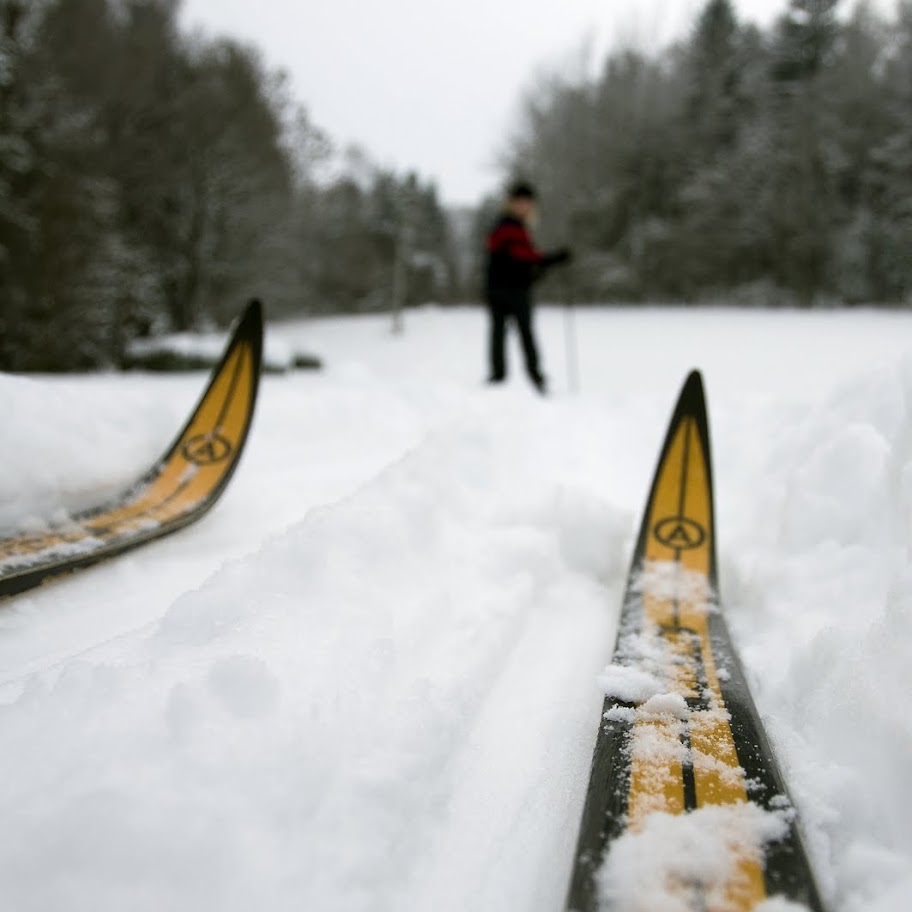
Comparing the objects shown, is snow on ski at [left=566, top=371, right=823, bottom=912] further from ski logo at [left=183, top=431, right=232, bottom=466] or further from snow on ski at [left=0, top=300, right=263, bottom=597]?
ski logo at [left=183, top=431, right=232, bottom=466]

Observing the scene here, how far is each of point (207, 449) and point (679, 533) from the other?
2.12m

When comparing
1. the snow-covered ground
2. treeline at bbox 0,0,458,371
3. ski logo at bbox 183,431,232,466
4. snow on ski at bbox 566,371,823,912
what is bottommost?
snow on ski at bbox 566,371,823,912

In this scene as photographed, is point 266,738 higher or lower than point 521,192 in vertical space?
lower

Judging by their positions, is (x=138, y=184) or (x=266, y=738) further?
(x=138, y=184)

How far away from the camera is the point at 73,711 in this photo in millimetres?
1112

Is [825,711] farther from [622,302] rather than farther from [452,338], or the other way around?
[622,302]

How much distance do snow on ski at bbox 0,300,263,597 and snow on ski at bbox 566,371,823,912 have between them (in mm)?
1675

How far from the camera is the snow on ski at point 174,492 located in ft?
6.52

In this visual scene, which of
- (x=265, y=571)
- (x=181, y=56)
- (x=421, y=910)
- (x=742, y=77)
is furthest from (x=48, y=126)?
(x=742, y=77)

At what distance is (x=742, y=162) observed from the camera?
2220 cm

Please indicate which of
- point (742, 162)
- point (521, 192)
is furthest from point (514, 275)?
point (742, 162)

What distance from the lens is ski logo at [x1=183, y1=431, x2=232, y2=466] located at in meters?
2.95

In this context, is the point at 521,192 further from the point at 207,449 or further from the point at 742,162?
the point at 742,162

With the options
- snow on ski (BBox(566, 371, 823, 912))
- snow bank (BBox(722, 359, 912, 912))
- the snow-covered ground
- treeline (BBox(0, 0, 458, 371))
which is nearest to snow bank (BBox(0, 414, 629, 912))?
the snow-covered ground
